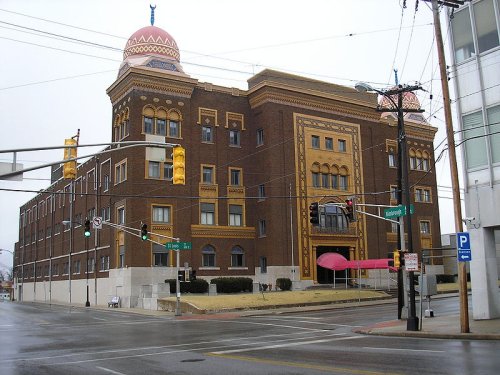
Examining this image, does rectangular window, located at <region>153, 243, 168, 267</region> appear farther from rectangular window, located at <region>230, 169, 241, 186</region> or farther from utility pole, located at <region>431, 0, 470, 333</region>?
utility pole, located at <region>431, 0, 470, 333</region>

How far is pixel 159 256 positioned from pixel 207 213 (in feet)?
21.7

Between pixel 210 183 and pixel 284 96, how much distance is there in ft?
38.6

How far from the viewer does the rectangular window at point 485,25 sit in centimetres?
2503

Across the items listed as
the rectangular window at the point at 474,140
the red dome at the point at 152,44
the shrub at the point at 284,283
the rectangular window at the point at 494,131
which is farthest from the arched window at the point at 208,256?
the rectangular window at the point at 494,131

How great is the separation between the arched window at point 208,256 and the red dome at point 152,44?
19.1m

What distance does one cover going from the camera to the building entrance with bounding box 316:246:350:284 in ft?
191

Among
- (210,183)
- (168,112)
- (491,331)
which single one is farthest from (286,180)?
(491,331)

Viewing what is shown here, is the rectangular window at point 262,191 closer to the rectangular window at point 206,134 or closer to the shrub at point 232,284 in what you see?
the rectangular window at point 206,134

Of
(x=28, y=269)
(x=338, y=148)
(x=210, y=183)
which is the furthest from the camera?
(x=28, y=269)

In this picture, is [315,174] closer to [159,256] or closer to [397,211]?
[159,256]

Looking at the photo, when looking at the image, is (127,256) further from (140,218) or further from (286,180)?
(286,180)

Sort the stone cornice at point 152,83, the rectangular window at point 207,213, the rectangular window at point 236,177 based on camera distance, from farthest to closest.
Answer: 1. the rectangular window at point 236,177
2. the rectangular window at point 207,213
3. the stone cornice at point 152,83

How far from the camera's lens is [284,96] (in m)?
57.6

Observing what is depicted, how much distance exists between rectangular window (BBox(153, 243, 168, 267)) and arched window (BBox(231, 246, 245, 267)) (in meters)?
7.13
